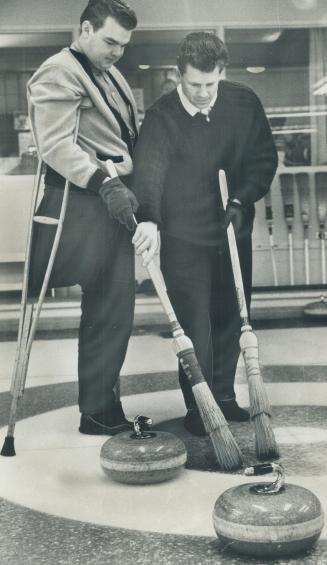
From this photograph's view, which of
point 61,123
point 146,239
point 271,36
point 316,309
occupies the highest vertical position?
point 271,36

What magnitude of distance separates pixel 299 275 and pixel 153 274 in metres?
0.57

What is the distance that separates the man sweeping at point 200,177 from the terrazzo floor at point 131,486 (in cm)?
21

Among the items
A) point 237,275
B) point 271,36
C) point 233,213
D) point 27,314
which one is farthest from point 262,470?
point 271,36

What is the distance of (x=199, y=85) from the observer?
99.6 inches

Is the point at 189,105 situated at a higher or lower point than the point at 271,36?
lower

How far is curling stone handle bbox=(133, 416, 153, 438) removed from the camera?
2.53m

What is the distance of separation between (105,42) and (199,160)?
0.47m

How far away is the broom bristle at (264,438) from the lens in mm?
2604

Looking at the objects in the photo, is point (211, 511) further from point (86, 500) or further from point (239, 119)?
point (239, 119)

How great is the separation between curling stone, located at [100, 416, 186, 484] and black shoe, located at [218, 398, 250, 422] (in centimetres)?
41

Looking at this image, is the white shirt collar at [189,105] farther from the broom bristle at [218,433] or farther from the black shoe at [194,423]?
the black shoe at [194,423]

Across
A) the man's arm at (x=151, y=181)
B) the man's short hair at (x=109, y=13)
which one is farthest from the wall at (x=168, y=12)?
the man's arm at (x=151, y=181)

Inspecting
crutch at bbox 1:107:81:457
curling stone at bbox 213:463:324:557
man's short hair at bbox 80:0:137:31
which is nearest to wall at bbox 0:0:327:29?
man's short hair at bbox 80:0:137:31

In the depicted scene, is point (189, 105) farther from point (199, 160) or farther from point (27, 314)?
point (27, 314)
